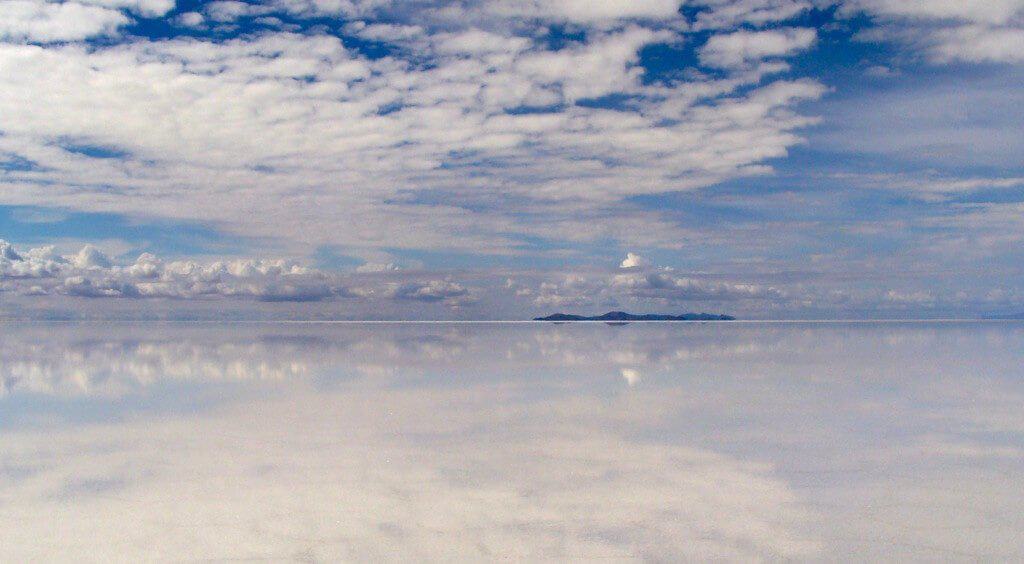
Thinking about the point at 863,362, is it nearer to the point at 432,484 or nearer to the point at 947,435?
the point at 947,435

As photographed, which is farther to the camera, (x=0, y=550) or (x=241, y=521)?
(x=241, y=521)

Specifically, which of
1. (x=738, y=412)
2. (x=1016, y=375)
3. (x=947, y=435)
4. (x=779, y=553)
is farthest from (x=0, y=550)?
(x=1016, y=375)

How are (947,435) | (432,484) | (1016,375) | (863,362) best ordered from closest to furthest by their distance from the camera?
(432,484)
(947,435)
(1016,375)
(863,362)

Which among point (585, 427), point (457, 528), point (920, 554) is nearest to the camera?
point (920, 554)

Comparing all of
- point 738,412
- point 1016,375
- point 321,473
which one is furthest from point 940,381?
point 321,473

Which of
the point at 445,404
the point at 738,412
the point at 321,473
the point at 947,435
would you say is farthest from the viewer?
the point at 445,404

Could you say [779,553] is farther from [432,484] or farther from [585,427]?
[585,427]
